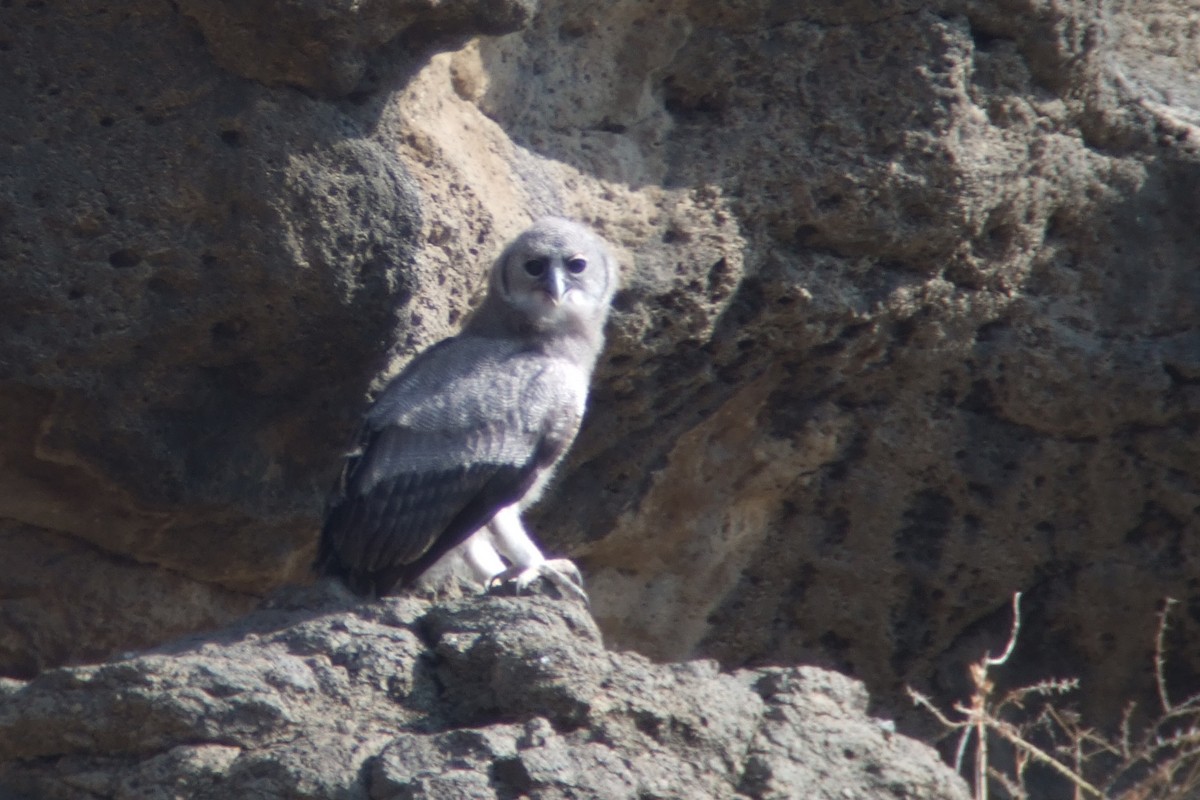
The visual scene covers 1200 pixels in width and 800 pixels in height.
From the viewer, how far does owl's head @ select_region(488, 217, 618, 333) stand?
5355mm

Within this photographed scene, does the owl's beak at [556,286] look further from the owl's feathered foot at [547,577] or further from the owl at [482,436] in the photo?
the owl's feathered foot at [547,577]

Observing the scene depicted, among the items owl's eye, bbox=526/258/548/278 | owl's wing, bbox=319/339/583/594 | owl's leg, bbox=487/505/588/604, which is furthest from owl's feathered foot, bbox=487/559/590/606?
owl's eye, bbox=526/258/548/278

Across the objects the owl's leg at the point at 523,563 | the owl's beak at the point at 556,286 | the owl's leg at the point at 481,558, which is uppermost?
the owl's beak at the point at 556,286

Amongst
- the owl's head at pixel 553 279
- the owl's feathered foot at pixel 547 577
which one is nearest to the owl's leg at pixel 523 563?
the owl's feathered foot at pixel 547 577

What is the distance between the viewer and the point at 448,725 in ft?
13.4

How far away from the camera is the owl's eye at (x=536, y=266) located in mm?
5375

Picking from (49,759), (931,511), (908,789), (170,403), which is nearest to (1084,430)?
(931,511)

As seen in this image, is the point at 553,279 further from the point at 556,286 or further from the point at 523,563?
the point at 523,563

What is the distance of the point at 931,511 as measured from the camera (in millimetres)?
6449

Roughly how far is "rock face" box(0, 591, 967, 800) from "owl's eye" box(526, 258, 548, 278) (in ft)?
4.55

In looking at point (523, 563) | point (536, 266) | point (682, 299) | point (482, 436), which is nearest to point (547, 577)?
point (523, 563)

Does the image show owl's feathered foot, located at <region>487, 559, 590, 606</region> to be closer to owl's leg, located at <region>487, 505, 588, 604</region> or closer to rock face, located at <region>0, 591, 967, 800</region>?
owl's leg, located at <region>487, 505, 588, 604</region>

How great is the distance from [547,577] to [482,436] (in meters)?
0.44

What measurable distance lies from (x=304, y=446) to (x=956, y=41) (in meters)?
2.54
